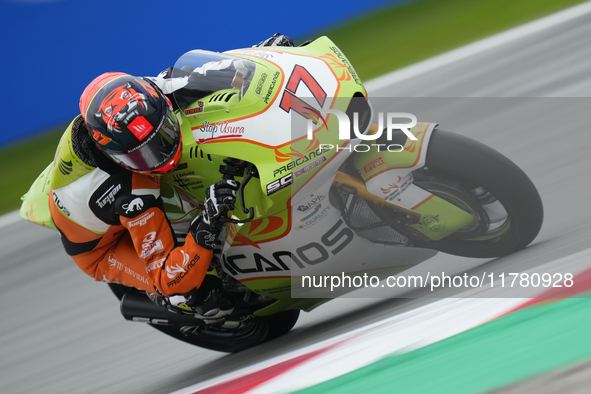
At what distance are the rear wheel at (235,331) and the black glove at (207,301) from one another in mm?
439

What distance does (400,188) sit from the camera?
267cm

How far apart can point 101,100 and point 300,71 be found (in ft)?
2.65

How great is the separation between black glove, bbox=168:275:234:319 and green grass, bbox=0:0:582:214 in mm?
4187

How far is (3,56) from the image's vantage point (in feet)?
21.7

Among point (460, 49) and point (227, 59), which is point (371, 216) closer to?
point (227, 59)

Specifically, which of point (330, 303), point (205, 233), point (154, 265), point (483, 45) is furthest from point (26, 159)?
point (205, 233)

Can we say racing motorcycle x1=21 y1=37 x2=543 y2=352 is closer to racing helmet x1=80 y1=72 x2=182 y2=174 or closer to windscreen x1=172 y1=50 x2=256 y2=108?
windscreen x1=172 y1=50 x2=256 y2=108

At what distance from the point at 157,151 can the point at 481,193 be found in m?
1.30

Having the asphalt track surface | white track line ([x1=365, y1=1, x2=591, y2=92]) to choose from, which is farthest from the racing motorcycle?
white track line ([x1=365, y1=1, x2=591, y2=92])

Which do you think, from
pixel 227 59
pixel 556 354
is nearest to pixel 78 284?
pixel 227 59

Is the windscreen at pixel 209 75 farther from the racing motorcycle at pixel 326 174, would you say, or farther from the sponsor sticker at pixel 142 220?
the sponsor sticker at pixel 142 220

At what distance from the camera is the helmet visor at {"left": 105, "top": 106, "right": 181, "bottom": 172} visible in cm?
253

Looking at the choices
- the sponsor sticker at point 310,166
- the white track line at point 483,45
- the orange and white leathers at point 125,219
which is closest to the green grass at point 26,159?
the white track line at point 483,45

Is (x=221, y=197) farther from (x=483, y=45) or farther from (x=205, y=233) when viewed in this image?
(x=483, y=45)
